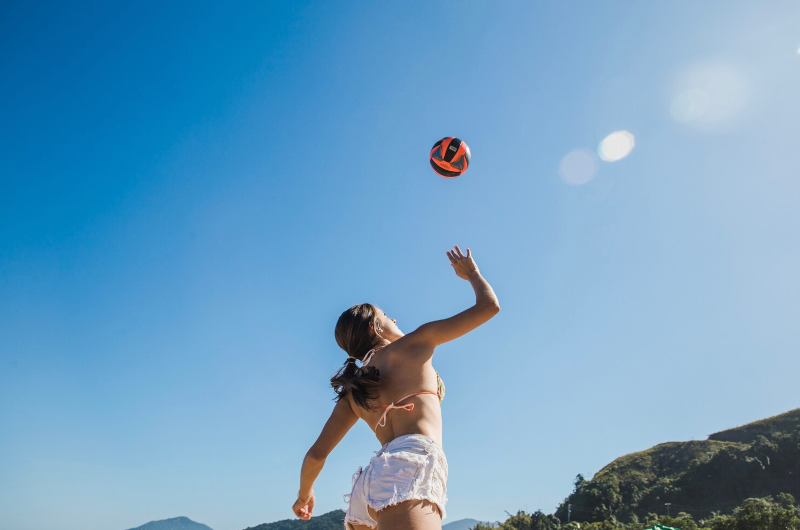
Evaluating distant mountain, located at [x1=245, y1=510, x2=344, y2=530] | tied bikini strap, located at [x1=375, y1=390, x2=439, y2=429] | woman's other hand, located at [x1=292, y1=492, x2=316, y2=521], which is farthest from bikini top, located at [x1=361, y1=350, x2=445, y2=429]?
distant mountain, located at [x1=245, y1=510, x2=344, y2=530]

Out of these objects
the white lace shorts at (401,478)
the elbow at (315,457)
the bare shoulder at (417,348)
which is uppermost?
the bare shoulder at (417,348)

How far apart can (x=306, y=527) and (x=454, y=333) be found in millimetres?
114124

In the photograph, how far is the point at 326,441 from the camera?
2.99 m

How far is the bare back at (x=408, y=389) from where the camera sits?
107 inches

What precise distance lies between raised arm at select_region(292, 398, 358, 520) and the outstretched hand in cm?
109

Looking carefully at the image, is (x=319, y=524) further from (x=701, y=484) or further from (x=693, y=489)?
(x=701, y=484)

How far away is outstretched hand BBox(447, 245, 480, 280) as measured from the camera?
3.12 m

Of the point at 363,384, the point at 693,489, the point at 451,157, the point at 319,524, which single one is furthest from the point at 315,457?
the point at 319,524

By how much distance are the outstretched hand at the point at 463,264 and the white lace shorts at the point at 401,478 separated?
106 cm

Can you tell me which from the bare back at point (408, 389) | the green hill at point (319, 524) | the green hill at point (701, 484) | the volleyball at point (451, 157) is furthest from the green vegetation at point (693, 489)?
the bare back at point (408, 389)

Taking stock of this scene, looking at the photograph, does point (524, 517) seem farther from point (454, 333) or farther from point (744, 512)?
point (454, 333)

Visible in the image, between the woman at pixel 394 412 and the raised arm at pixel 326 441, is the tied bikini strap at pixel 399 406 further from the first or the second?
the raised arm at pixel 326 441

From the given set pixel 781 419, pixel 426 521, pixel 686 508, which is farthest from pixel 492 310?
pixel 781 419

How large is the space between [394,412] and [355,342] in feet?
2.01
